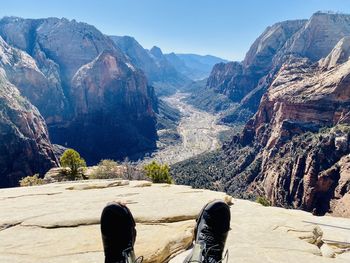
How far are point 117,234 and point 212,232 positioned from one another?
10.3ft

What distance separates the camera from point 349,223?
22.8 meters

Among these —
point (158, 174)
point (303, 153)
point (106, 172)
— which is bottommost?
point (303, 153)

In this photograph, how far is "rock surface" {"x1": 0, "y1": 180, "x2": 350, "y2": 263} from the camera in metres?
12.5

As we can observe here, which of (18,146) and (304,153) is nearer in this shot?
(304,153)

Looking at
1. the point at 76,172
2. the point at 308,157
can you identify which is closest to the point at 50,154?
the point at 76,172

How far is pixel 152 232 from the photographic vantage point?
14.6m

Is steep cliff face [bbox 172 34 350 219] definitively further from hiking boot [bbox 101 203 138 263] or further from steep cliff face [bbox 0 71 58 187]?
hiking boot [bbox 101 203 138 263]

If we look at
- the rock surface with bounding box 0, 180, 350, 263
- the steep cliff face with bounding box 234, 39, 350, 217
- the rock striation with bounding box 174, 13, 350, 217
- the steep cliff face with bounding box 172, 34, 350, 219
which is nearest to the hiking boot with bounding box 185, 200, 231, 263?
the rock surface with bounding box 0, 180, 350, 263

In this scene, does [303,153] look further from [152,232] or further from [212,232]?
[212,232]

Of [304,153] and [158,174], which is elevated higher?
[158,174]

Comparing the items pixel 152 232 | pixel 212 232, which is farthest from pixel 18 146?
pixel 212 232

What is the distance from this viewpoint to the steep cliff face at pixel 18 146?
497 ft

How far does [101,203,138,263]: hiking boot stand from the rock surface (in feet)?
4.18

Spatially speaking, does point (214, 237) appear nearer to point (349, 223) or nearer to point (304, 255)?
point (304, 255)
